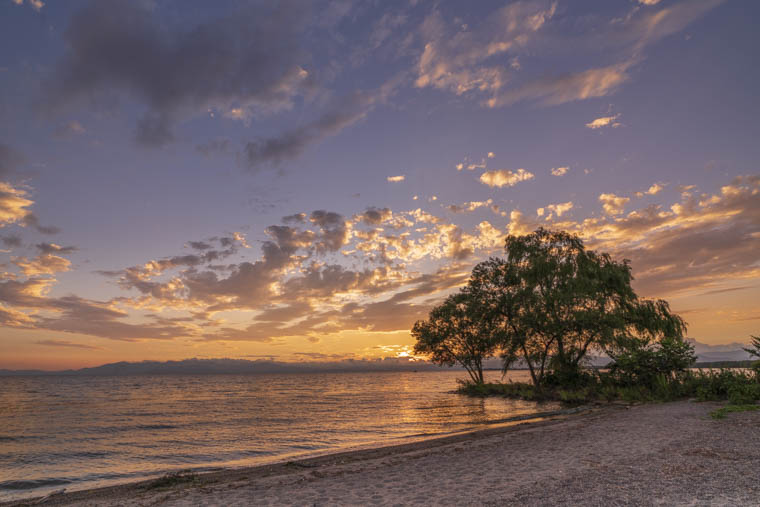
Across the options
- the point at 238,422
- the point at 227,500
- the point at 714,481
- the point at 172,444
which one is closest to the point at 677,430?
the point at 714,481

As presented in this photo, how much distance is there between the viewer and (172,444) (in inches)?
944

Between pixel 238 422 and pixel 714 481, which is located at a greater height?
pixel 714 481

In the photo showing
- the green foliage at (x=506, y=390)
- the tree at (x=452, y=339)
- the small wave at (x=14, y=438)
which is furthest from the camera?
the tree at (x=452, y=339)

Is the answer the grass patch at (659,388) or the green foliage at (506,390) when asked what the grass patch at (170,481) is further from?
the green foliage at (506,390)

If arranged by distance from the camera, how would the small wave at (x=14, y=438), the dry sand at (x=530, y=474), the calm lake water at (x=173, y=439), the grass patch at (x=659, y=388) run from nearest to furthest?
the dry sand at (x=530, y=474) < the calm lake water at (x=173, y=439) < the grass patch at (x=659, y=388) < the small wave at (x=14, y=438)

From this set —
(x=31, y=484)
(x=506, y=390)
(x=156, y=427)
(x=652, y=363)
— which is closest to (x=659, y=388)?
(x=652, y=363)

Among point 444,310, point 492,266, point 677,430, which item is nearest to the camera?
point 677,430

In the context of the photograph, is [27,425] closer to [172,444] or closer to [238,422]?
[238,422]

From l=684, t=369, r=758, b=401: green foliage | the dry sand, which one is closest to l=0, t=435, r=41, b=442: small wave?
the dry sand

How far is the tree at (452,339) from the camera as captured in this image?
162 feet

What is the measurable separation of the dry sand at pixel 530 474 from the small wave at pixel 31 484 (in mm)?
3874

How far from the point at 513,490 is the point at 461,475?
101 inches

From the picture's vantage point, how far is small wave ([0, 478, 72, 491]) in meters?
15.6

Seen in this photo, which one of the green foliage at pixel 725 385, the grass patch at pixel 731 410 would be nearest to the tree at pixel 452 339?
the green foliage at pixel 725 385
